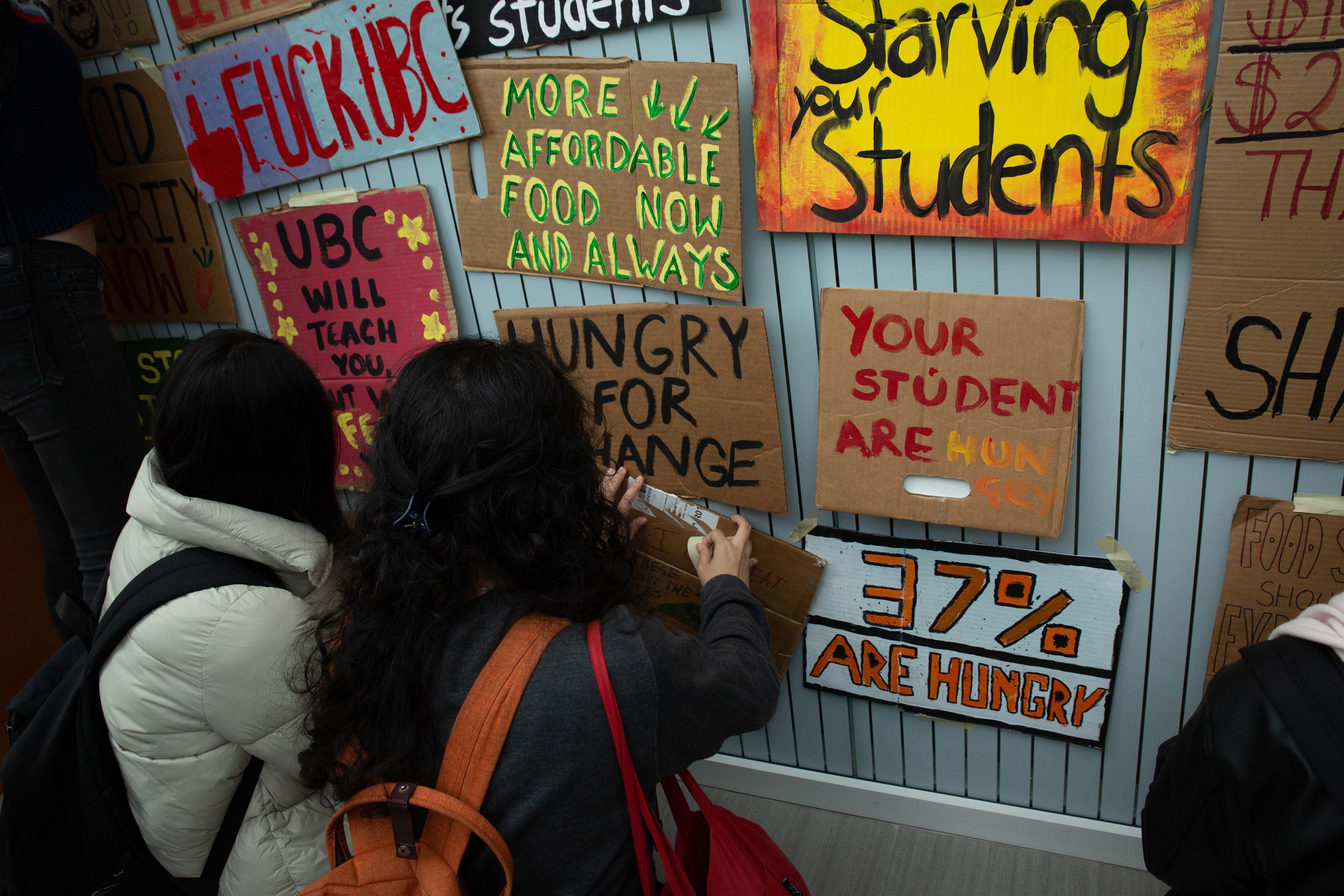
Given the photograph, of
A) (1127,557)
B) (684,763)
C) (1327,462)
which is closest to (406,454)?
(684,763)

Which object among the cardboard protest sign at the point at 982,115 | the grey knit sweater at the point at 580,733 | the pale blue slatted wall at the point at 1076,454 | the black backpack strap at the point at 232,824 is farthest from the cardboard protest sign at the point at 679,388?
the black backpack strap at the point at 232,824

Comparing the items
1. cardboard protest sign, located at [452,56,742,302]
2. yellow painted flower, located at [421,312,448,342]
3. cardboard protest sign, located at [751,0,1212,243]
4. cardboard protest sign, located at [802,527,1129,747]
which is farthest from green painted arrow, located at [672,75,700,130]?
cardboard protest sign, located at [802,527,1129,747]

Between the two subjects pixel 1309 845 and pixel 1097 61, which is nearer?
pixel 1309 845

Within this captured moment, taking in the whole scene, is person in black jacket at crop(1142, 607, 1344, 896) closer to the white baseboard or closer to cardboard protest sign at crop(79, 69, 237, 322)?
the white baseboard

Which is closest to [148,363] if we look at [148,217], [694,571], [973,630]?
[148,217]

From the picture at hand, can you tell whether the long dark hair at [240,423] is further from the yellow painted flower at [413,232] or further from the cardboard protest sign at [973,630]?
the cardboard protest sign at [973,630]

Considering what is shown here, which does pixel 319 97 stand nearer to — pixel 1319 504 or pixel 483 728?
pixel 483 728

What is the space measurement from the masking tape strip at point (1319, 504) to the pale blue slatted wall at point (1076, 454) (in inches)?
0.5

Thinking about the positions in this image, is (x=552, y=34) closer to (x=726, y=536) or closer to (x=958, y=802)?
(x=726, y=536)

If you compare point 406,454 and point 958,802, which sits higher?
point 406,454

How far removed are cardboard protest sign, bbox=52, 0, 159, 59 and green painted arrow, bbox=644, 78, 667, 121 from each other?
1.23 meters

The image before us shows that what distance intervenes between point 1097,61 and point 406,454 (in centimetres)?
107

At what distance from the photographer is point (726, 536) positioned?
1706 mm

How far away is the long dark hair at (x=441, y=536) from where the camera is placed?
917mm
